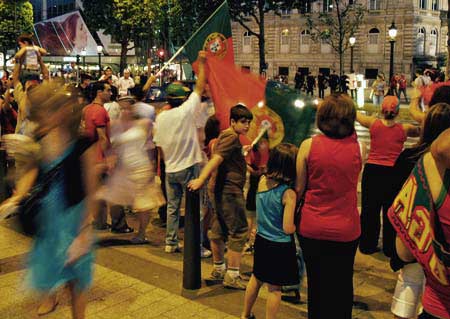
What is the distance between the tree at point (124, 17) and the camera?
144 ft

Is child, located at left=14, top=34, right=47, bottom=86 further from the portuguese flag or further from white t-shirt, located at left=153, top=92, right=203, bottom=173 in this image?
white t-shirt, located at left=153, top=92, right=203, bottom=173

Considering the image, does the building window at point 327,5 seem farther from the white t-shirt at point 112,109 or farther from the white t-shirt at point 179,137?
the white t-shirt at point 179,137

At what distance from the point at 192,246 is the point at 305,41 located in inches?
2363

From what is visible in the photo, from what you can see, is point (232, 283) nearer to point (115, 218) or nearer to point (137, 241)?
point (137, 241)

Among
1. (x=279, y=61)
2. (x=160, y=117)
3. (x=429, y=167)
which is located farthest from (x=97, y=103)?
(x=279, y=61)

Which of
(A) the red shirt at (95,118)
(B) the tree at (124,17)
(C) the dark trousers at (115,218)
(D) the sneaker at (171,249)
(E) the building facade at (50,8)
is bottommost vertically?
(D) the sneaker at (171,249)

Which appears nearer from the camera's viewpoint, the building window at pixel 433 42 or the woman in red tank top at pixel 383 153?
the woman in red tank top at pixel 383 153

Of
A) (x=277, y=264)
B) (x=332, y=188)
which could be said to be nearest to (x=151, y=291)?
(x=277, y=264)

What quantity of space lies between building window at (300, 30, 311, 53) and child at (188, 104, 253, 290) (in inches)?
2327

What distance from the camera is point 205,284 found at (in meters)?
5.96

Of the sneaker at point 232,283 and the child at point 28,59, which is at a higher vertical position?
the child at point 28,59

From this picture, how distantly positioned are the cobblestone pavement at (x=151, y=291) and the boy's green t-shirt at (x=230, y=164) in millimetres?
981

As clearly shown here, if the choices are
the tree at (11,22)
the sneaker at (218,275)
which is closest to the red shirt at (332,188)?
the sneaker at (218,275)

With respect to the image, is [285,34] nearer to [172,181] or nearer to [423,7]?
[423,7]
